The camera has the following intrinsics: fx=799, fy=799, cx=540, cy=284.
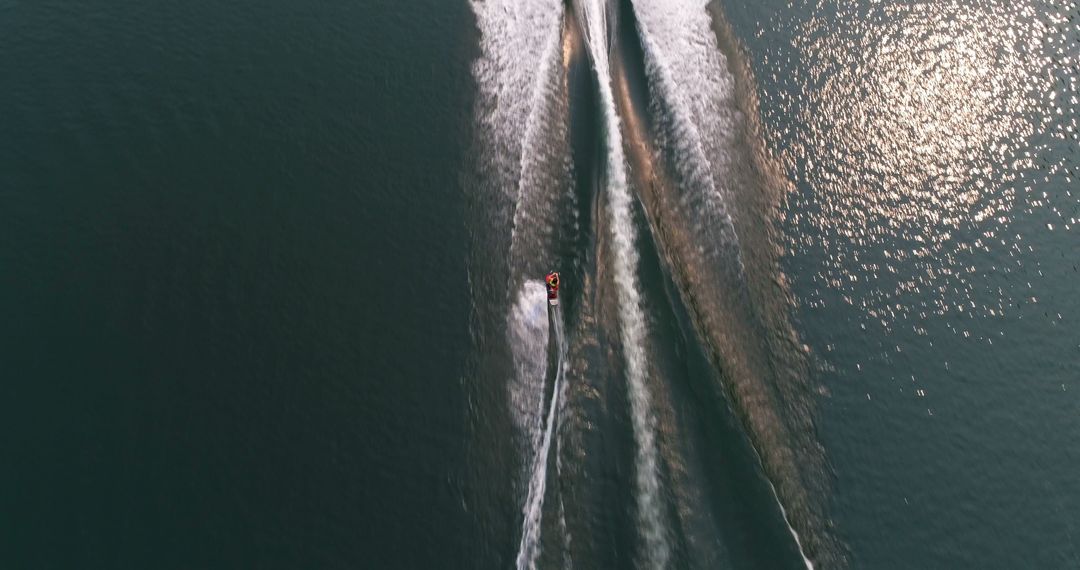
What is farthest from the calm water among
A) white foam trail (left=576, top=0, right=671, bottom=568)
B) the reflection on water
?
the reflection on water

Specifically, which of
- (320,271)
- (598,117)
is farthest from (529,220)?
(320,271)

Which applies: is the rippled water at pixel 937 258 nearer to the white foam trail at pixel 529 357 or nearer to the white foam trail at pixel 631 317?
the white foam trail at pixel 631 317

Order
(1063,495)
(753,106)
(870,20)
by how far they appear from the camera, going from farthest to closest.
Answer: (870,20)
(753,106)
(1063,495)

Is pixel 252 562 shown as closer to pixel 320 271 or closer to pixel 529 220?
pixel 320 271

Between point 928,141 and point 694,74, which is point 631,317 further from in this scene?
point 928,141

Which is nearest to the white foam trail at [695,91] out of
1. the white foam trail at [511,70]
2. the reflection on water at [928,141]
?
the reflection on water at [928,141]

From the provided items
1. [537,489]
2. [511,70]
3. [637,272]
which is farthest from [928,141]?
[537,489]
